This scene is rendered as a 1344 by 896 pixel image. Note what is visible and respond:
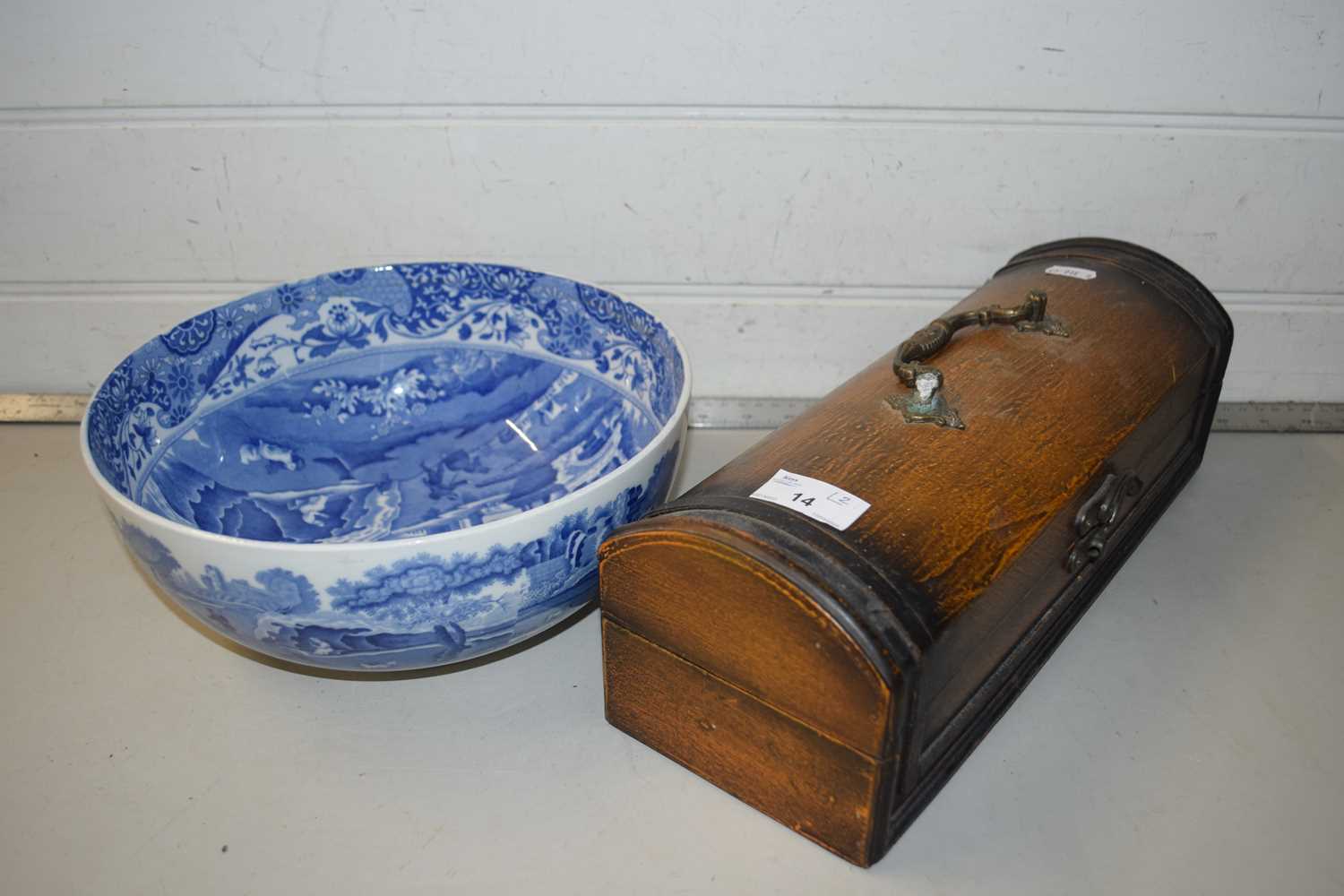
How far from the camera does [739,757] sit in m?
0.81

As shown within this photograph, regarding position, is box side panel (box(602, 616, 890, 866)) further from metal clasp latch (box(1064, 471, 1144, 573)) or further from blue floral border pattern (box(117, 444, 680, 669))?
metal clasp latch (box(1064, 471, 1144, 573))

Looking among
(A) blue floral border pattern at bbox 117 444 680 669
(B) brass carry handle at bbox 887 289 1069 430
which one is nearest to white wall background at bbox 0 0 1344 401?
(B) brass carry handle at bbox 887 289 1069 430

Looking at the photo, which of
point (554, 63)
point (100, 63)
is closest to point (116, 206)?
point (100, 63)

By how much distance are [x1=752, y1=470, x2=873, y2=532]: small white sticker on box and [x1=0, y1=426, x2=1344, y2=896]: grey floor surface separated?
0.23 metres

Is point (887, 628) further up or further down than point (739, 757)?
further up

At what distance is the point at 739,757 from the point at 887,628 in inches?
7.2

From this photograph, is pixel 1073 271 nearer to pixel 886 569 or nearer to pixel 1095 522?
pixel 1095 522

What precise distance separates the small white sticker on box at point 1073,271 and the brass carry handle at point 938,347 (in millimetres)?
106

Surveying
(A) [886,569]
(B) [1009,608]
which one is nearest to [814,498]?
(A) [886,569]

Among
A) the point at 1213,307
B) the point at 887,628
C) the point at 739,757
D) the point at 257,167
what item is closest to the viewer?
the point at 887,628

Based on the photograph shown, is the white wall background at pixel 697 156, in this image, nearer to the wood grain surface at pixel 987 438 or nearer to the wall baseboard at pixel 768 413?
the wall baseboard at pixel 768 413

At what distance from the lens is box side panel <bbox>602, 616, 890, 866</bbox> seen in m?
0.75

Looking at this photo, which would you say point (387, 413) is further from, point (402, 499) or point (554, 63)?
point (554, 63)

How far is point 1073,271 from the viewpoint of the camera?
1.13 meters
